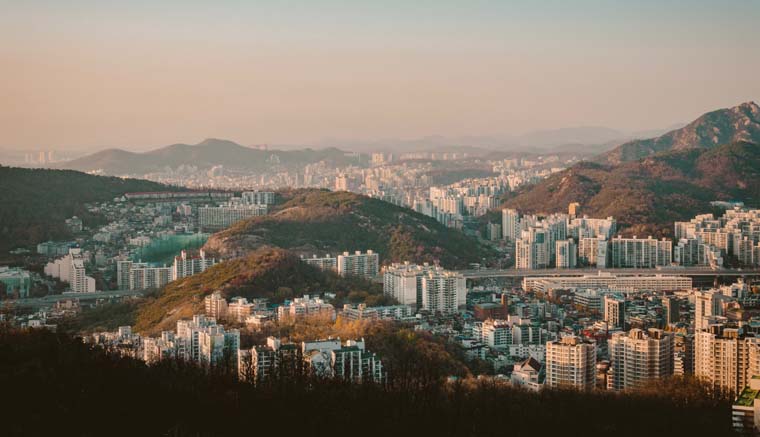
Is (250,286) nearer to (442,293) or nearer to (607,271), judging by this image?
(442,293)

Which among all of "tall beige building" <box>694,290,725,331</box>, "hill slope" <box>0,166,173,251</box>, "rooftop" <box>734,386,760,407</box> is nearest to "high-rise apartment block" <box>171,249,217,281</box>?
"hill slope" <box>0,166,173,251</box>

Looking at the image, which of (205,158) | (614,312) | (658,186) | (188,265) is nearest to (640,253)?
(658,186)

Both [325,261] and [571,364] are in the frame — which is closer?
[571,364]

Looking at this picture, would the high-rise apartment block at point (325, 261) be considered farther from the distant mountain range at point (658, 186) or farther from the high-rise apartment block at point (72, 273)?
the distant mountain range at point (658, 186)

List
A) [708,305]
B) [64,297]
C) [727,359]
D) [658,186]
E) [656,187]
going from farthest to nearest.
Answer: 1. [658,186]
2. [656,187]
3. [64,297]
4. [708,305]
5. [727,359]

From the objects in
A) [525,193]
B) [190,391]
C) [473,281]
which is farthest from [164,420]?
[525,193]

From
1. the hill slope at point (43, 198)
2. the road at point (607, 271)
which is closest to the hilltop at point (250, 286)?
the road at point (607, 271)

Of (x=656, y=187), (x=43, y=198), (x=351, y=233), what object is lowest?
(x=351, y=233)

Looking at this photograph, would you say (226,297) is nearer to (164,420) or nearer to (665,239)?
(164,420)
